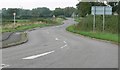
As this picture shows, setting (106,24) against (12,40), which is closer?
(12,40)

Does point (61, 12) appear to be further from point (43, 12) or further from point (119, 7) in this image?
point (119, 7)

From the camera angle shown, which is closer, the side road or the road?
the road

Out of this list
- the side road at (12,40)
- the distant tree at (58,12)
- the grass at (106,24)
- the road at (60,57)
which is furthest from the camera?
the distant tree at (58,12)

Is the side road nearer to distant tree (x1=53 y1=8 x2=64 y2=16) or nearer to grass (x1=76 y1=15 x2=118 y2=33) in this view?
grass (x1=76 y1=15 x2=118 y2=33)

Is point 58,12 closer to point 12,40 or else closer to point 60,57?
point 12,40

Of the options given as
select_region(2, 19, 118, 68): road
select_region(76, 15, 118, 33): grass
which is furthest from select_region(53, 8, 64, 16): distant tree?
select_region(2, 19, 118, 68): road

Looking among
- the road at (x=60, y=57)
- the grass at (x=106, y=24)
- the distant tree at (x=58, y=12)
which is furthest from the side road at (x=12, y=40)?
the distant tree at (x=58, y=12)

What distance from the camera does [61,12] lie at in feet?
636

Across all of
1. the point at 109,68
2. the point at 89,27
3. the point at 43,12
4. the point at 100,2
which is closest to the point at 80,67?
the point at 109,68

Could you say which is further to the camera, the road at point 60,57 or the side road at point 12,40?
the side road at point 12,40

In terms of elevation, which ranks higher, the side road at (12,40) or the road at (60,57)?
the road at (60,57)

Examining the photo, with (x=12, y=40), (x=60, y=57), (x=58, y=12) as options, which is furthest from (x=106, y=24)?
(x=58, y=12)

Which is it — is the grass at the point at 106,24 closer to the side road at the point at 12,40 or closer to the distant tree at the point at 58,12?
the side road at the point at 12,40

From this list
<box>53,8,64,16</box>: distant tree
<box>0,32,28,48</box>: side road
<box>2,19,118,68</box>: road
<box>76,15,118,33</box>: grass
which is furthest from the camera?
<box>53,8,64,16</box>: distant tree
